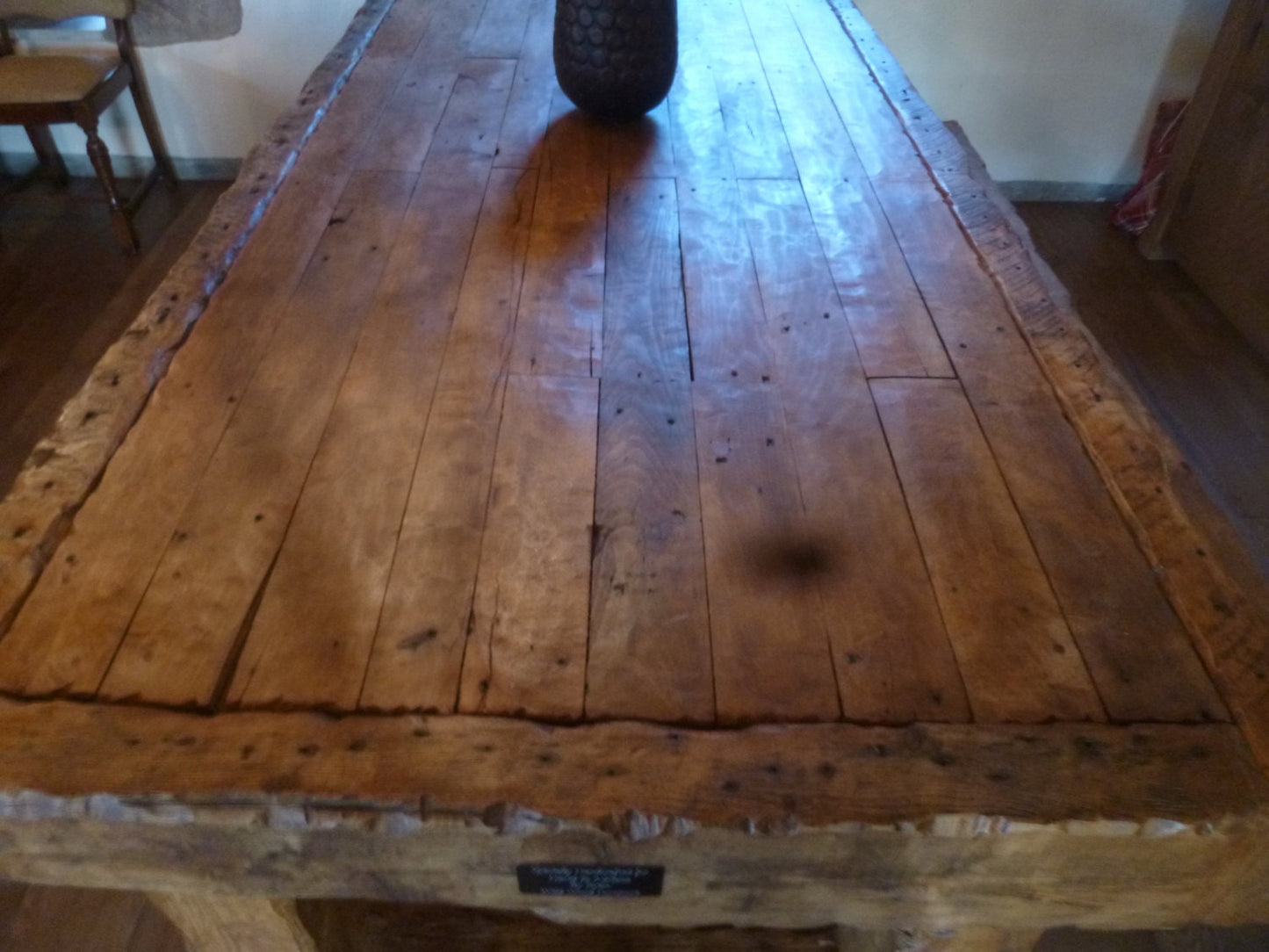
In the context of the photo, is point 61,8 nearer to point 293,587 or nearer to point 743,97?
point 743,97

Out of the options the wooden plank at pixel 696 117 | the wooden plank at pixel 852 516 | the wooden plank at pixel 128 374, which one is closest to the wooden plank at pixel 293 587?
the wooden plank at pixel 128 374

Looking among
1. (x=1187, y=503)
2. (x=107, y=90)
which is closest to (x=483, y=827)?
(x=1187, y=503)

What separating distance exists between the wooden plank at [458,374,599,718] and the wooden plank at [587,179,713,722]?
0.01 m

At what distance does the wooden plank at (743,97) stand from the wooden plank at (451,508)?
1.39ft

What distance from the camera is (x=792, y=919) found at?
75cm

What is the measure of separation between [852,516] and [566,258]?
21.8 inches

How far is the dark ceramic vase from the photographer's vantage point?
A: 1380 millimetres

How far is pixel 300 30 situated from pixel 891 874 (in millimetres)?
2911

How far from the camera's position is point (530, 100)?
1.62 meters

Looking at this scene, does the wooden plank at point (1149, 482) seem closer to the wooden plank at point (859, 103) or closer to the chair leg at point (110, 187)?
the wooden plank at point (859, 103)

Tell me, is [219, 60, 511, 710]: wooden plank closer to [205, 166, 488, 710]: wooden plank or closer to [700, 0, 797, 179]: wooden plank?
[205, 166, 488, 710]: wooden plank

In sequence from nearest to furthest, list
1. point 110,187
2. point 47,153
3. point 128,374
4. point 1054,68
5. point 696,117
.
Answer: point 128,374 → point 696,117 → point 110,187 → point 1054,68 → point 47,153

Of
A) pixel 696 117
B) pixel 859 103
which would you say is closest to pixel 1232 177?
pixel 859 103

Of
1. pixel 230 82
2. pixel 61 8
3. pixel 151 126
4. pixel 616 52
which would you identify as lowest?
pixel 151 126
